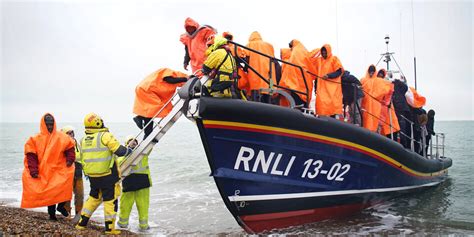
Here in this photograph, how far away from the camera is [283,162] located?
16.4 feet

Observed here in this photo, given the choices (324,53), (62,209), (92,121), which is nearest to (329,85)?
(324,53)

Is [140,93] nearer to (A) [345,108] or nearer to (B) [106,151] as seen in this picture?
(B) [106,151]

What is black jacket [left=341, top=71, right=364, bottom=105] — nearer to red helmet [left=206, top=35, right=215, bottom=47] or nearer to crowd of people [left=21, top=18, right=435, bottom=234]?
crowd of people [left=21, top=18, right=435, bottom=234]

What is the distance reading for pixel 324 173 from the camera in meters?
5.35

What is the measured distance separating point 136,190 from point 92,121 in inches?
52.8

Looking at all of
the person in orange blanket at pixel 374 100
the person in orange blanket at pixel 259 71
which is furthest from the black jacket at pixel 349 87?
the person in orange blanket at pixel 259 71

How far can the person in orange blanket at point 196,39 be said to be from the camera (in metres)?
5.60

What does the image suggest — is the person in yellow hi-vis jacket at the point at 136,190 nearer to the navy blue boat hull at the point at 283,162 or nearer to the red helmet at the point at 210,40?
the navy blue boat hull at the point at 283,162

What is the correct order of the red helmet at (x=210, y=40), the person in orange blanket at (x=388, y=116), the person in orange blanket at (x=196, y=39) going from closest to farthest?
the red helmet at (x=210, y=40) < the person in orange blanket at (x=196, y=39) < the person in orange blanket at (x=388, y=116)

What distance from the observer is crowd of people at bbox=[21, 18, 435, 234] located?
4898 mm

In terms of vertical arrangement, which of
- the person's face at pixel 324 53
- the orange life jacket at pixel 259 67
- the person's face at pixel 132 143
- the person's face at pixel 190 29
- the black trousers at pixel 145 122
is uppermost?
the person's face at pixel 190 29

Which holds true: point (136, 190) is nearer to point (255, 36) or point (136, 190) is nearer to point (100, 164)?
point (100, 164)

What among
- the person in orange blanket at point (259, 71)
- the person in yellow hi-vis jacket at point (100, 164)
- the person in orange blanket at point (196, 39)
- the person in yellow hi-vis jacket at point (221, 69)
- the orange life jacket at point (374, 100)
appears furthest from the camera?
the orange life jacket at point (374, 100)

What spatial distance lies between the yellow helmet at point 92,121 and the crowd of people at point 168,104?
12mm
